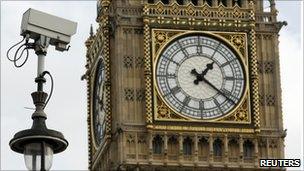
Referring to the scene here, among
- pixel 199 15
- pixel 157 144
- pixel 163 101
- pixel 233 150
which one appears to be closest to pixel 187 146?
pixel 157 144

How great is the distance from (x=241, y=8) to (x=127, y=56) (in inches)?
220

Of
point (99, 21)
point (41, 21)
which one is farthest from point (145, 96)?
point (41, 21)

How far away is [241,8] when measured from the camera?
57.4 meters

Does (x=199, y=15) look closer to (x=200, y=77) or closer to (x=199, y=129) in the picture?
(x=200, y=77)

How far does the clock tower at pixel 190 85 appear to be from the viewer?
179 ft

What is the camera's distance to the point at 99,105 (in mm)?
59312

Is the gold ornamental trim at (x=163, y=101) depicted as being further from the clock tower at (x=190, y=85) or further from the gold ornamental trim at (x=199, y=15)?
the gold ornamental trim at (x=199, y=15)

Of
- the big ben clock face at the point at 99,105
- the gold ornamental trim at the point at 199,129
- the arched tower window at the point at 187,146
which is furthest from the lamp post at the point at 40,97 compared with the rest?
the big ben clock face at the point at 99,105

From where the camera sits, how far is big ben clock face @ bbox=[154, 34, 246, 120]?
181 ft

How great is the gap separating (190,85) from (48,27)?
3814cm

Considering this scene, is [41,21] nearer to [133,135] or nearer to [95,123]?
[133,135]

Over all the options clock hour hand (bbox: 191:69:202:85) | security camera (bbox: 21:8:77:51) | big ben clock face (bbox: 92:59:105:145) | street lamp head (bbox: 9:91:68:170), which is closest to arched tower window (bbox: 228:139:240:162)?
clock hour hand (bbox: 191:69:202:85)

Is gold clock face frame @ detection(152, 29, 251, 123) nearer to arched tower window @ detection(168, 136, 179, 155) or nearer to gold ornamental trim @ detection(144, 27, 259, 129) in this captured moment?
gold ornamental trim @ detection(144, 27, 259, 129)

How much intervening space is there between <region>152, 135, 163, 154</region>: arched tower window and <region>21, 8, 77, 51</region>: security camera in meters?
37.1
